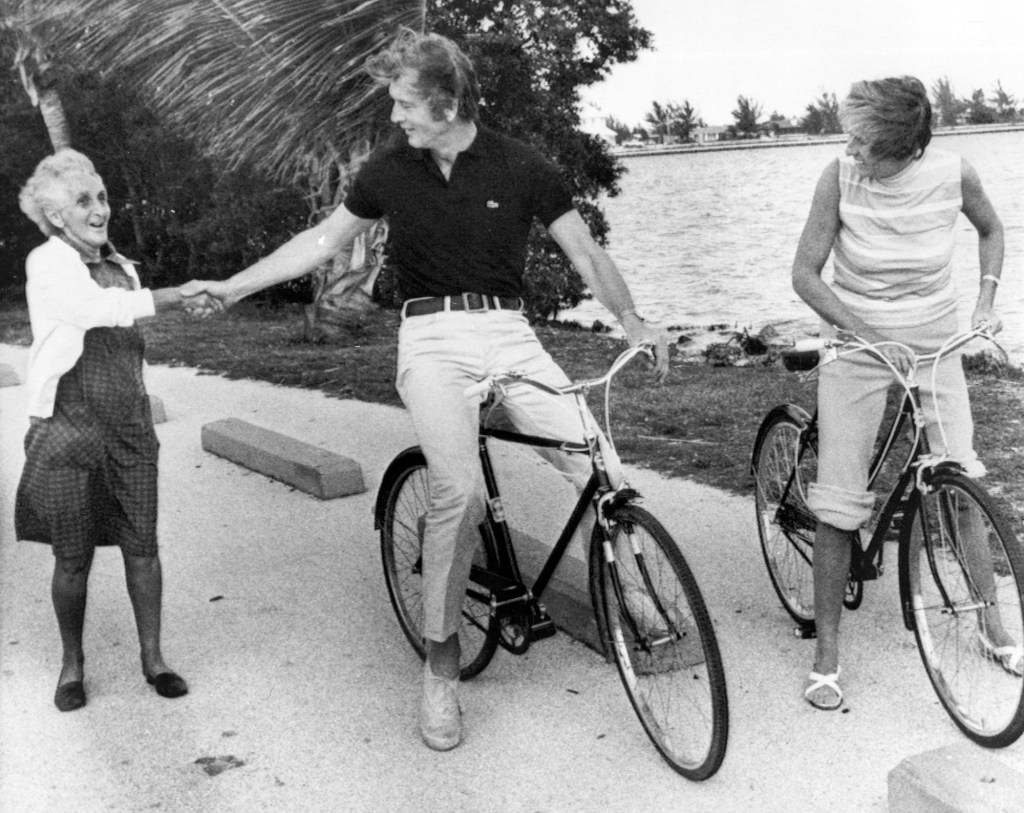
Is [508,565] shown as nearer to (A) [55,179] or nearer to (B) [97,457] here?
(B) [97,457]

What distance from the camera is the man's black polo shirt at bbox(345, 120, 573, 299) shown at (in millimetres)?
3287

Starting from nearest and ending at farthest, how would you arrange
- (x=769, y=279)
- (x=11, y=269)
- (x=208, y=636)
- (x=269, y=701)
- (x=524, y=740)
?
(x=524, y=740) → (x=269, y=701) → (x=208, y=636) → (x=11, y=269) → (x=769, y=279)

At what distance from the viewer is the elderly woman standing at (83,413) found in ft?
10.7

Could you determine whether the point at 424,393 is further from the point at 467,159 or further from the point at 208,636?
the point at 208,636

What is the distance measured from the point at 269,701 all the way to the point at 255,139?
508 centimetres

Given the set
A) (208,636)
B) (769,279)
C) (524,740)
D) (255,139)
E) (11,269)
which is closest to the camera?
(524,740)

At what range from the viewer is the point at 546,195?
3336 mm

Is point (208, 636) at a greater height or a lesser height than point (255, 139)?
lesser

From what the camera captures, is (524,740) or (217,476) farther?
(217,476)

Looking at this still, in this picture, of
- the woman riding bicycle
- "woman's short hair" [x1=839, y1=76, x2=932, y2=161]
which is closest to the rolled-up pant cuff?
the woman riding bicycle

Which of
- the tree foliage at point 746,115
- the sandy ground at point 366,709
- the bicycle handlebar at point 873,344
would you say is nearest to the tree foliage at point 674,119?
the tree foliage at point 746,115

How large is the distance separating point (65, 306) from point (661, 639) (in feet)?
5.94

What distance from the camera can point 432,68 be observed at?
3.12 m

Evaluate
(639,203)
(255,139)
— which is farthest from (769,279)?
(255,139)
